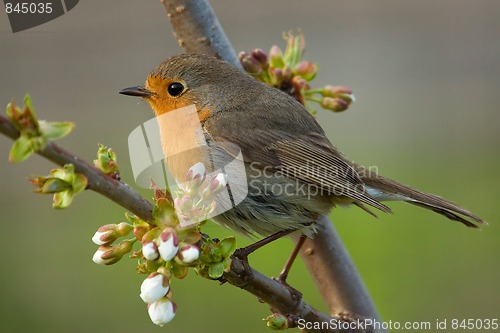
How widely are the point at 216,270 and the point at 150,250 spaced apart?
22cm

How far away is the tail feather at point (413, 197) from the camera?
3299 mm

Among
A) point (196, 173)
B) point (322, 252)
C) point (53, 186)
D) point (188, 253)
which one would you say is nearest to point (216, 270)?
point (188, 253)

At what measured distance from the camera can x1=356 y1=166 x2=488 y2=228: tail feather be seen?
330cm

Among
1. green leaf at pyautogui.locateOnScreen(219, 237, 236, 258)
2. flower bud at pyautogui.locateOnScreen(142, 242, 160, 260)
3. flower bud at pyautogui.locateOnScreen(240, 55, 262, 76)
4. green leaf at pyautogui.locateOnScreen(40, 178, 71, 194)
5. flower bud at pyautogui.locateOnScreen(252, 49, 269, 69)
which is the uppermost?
flower bud at pyautogui.locateOnScreen(252, 49, 269, 69)

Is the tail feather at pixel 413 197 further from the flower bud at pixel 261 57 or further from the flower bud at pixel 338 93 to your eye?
the flower bud at pixel 261 57

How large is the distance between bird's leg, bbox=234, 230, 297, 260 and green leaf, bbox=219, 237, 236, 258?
524 millimetres

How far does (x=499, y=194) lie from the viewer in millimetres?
7145

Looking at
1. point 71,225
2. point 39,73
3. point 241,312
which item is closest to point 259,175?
point 241,312

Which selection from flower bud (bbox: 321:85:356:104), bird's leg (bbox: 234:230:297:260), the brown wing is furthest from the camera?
flower bud (bbox: 321:85:356:104)

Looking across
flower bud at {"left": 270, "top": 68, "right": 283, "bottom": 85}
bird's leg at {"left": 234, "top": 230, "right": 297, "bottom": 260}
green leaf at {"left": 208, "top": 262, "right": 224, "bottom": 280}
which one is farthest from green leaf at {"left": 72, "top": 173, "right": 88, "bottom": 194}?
flower bud at {"left": 270, "top": 68, "right": 283, "bottom": 85}

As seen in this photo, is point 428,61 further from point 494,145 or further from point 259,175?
point 259,175

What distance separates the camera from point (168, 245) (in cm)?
181

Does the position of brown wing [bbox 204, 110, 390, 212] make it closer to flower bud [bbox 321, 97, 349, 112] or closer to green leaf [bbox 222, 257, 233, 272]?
flower bud [bbox 321, 97, 349, 112]

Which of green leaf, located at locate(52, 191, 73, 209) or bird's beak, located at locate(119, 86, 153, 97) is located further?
bird's beak, located at locate(119, 86, 153, 97)
